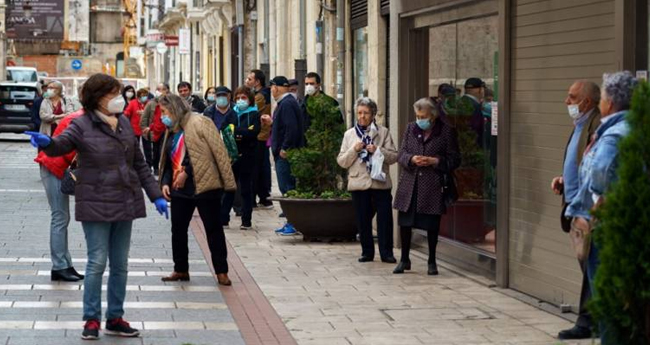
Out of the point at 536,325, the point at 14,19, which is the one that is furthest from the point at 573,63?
the point at 14,19

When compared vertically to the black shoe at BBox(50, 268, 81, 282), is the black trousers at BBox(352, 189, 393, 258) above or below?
above

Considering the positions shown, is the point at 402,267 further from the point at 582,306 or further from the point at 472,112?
the point at 582,306

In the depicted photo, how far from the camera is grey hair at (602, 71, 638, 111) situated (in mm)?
7926

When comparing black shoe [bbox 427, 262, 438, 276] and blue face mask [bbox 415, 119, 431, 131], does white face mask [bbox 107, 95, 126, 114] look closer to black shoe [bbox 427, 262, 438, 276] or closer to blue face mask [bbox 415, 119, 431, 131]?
blue face mask [bbox 415, 119, 431, 131]

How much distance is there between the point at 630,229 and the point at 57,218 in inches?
278

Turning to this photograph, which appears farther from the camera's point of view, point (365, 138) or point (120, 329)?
point (365, 138)

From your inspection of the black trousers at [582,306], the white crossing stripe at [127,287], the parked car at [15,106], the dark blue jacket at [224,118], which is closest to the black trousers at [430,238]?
the white crossing stripe at [127,287]

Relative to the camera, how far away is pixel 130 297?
11.5 metres

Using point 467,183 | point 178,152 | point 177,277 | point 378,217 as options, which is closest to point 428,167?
point 467,183

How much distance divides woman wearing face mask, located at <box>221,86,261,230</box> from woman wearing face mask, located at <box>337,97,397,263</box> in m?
3.45

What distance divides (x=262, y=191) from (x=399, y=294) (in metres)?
8.80

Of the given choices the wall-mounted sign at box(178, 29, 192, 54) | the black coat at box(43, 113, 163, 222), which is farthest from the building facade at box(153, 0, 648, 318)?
the wall-mounted sign at box(178, 29, 192, 54)

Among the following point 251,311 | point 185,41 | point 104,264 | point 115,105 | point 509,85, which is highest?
point 185,41

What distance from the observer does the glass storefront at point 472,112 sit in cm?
1259
